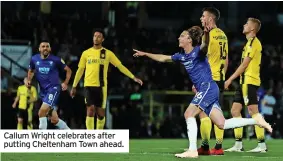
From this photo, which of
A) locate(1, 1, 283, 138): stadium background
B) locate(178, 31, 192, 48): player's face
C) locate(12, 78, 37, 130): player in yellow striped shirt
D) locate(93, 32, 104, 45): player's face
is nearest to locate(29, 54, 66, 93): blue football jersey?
locate(93, 32, 104, 45): player's face

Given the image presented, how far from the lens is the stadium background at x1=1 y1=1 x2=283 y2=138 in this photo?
82.9 feet

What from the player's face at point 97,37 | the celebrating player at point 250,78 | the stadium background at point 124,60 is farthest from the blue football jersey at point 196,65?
the stadium background at point 124,60

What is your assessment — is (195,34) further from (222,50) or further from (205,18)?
(222,50)

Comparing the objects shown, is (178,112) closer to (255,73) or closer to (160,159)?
(255,73)

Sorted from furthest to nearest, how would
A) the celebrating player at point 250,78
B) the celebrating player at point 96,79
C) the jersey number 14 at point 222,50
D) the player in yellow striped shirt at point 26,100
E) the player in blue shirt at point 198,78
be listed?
the player in yellow striped shirt at point 26,100 → the celebrating player at point 96,79 → the celebrating player at point 250,78 → the jersey number 14 at point 222,50 → the player in blue shirt at point 198,78

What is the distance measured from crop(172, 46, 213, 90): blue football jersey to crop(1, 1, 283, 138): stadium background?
12629 mm

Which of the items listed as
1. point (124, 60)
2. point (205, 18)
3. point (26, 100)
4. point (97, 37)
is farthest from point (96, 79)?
point (124, 60)

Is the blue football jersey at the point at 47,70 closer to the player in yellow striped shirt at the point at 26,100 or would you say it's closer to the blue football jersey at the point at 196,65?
the blue football jersey at the point at 196,65

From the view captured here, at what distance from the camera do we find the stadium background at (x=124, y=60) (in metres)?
25.3

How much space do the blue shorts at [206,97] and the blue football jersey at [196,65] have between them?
0.28 feet

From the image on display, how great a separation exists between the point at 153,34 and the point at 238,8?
765cm

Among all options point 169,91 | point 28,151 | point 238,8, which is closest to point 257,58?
point 28,151

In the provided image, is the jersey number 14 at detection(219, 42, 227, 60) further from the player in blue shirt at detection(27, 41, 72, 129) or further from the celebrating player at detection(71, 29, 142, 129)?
the player in blue shirt at detection(27, 41, 72, 129)

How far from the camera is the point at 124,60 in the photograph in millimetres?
27562
